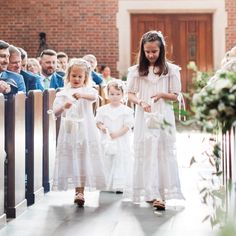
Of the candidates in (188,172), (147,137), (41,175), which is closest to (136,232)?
(147,137)

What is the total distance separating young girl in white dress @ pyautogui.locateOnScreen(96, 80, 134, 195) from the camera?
20.8 feet

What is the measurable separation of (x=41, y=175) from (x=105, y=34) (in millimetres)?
8592

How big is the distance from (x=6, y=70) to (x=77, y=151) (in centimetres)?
113

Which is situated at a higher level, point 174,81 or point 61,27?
point 61,27

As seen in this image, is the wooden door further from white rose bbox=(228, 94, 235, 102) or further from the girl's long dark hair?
white rose bbox=(228, 94, 235, 102)

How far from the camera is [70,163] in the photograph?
5742 millimetres

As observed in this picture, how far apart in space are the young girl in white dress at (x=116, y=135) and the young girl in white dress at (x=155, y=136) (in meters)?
0.85

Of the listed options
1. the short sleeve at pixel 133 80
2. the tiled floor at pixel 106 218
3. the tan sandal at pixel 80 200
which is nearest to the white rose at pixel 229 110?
the tiled floor at pixel 106 218

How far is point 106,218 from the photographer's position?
5242 millimetres

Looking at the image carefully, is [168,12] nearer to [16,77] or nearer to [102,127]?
[102,127]

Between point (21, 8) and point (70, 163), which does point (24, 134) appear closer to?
point (70, 163)

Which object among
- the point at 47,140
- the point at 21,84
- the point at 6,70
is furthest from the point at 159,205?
the point at 6,70

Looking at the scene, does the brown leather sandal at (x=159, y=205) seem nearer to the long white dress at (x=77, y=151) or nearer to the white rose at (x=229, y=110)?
the long white dress at (x=77, y=151)

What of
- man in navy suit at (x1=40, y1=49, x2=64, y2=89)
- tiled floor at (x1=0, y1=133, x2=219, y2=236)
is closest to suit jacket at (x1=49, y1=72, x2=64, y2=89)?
man in navy suit at (x1=40, y1=49, x2=64, y2=89)
